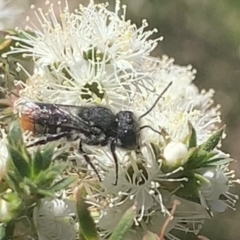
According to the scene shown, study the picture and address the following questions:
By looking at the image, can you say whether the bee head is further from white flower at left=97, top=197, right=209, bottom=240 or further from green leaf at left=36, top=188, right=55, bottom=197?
green leaf at left=36, top=188, right=55, bottom=197

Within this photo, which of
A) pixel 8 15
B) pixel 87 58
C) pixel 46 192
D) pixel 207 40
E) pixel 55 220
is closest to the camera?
pixel 46 192

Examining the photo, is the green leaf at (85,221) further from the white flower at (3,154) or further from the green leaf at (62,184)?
the white flower at (3,154)

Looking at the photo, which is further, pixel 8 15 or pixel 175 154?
pixel 8 15

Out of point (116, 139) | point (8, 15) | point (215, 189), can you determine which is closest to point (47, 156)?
point (116, 139)

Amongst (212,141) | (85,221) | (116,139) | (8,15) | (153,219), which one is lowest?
(85,221)

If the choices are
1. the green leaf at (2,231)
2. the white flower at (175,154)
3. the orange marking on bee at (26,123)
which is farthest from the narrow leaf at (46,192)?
the white flower at (175,154)

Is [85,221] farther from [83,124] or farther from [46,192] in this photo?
[83,124]

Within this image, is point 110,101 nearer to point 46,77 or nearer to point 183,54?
point 46,77
